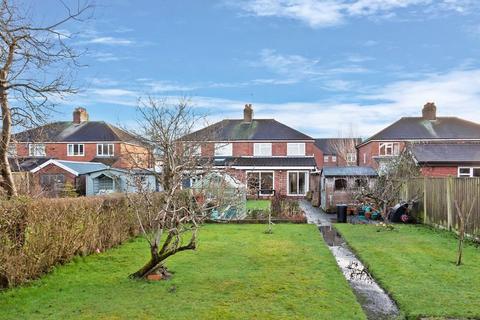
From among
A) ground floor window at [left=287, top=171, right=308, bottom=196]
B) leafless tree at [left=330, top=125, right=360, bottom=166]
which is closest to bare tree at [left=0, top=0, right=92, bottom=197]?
ground floor window at [left=287, top=171, right=308, bottom=196]

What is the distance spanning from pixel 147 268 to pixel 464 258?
7.75 meters

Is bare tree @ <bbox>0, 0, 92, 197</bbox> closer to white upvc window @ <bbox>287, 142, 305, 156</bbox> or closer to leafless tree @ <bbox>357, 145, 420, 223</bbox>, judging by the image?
leafless tree @ <bbox>357, 145, 420, 223</bbox>

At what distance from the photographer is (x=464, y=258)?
34.1 feet

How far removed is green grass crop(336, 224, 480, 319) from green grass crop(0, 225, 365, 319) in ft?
3.28

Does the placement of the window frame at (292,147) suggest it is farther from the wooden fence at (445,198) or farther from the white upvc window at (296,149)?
the wooden fence at (445,198)

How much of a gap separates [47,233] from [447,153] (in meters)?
23.7

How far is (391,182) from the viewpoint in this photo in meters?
17.6

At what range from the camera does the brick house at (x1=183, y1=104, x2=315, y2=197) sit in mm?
38500

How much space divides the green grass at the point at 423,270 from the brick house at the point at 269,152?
23.2 m

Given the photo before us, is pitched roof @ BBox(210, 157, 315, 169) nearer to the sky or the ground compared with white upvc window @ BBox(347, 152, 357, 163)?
nearer to the ground

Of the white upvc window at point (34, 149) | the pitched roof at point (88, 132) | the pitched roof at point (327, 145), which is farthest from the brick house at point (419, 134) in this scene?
the white upvc window at point (34, 149)

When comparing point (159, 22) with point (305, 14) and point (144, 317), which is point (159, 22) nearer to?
point (305, 14)

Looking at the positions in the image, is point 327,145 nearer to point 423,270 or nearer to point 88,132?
point 88,132

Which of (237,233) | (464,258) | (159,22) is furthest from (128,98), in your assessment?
(464,258)
